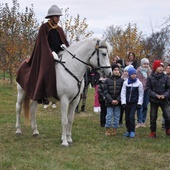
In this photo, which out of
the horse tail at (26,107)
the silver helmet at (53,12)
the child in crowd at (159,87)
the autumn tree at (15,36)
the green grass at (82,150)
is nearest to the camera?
the green grass at (82,150)

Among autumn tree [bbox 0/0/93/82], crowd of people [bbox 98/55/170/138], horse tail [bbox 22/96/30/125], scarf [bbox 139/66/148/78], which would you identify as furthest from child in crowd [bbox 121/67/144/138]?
autumn tree [bbox 0/0/93/82]

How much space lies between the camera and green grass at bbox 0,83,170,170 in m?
4.93

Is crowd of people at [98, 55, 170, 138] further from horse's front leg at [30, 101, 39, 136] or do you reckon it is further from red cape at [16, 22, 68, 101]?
horse's front leg at [30, 101, 39, 136]

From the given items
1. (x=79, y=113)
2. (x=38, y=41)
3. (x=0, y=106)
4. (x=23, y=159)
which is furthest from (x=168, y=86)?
(x=0, y=106)

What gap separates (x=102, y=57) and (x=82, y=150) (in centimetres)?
175

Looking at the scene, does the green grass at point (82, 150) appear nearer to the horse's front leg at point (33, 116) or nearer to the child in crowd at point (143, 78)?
the horse's front leg at point (33, 116)

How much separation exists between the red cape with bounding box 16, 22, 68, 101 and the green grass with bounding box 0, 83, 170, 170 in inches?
40.4

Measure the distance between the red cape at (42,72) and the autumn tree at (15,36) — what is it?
12.2m

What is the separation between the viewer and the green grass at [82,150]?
194 inches

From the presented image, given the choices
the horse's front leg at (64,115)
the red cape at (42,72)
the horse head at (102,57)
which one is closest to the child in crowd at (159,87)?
the horse head at (102,57)

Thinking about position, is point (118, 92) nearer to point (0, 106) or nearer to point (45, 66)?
point (45, 66)

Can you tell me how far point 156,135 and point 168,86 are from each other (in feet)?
4.12

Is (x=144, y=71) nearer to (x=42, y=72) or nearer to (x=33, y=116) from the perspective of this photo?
(x=33, y=116)

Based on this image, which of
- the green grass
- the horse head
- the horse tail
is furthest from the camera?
the horse tail
